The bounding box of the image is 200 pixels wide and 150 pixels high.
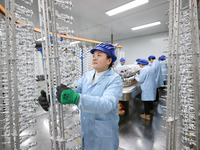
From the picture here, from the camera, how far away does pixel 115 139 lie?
1208 mm

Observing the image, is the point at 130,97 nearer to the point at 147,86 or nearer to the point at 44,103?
the point at 147,86

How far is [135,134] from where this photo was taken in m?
2.28

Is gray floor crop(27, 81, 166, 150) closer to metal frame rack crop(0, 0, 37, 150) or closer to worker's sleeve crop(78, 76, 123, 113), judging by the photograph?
metal frame rack crop(0, 0, 37, 150)

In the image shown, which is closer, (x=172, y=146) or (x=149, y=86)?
(x=172, y=146)

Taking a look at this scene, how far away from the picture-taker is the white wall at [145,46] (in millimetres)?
6971

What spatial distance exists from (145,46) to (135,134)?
6677mm

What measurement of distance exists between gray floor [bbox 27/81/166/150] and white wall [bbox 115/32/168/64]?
5314 millimetres

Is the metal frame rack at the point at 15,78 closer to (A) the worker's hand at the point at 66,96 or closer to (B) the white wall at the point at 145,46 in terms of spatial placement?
(A) the worker's hand at the point at 66,96

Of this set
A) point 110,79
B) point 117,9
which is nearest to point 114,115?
point 110,79

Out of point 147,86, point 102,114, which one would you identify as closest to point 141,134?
point 147,86

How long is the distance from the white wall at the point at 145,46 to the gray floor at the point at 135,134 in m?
5.31

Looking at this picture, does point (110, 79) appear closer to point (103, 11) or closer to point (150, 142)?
point (150, 142)

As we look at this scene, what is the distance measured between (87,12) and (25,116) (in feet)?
12.2

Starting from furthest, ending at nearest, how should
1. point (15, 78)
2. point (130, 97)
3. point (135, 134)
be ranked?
point (130, 97) → point (135, 134) → point (15, 78)
